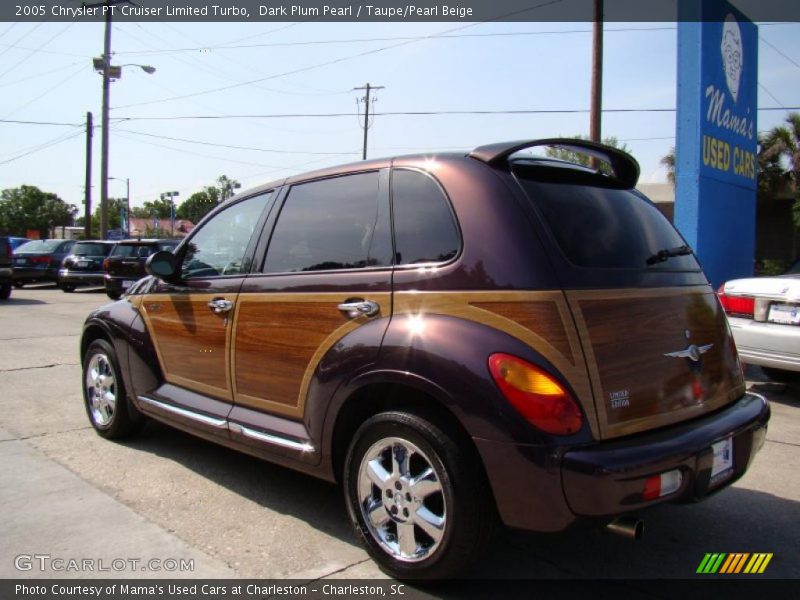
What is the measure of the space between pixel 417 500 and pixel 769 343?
4.38 metres

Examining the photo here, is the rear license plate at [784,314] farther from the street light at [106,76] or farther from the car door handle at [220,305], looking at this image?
the street light at [106,76]

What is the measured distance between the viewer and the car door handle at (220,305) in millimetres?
3580

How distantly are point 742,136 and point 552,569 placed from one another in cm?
953

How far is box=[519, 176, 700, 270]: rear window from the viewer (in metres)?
2.68

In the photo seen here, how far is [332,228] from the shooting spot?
3266 mm

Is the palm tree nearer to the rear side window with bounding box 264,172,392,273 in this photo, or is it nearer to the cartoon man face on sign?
the cartoon man face on sign

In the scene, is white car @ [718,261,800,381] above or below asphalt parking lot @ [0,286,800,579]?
above

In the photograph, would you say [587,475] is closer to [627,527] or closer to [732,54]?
[627,527]

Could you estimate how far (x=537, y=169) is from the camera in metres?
2.88

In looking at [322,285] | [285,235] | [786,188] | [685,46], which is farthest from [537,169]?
[786,188]

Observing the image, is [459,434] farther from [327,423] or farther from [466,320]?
[327,423]

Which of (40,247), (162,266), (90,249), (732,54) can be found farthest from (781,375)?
(40,247)

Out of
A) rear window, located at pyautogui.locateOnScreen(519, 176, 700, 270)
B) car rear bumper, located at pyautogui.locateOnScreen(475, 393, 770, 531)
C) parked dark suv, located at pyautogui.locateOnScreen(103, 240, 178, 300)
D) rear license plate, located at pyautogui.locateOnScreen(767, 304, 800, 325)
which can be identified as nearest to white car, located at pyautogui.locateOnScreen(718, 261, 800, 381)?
rear license plate, located at pyautogui.locateOnScreen(767, 304, 800, 325)

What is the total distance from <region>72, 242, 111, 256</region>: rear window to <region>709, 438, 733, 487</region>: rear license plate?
19968mm
